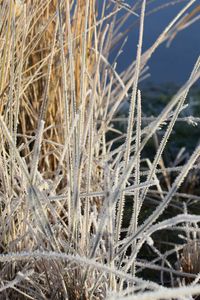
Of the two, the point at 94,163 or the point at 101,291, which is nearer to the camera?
the point at 101,291

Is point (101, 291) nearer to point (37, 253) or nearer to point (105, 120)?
point (37, 253)

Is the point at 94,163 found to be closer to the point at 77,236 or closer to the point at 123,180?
the point at 77,236

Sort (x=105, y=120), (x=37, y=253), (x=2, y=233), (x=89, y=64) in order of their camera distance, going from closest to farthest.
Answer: (x=37, y=253)
(x=2, y=233)
(x=105, y=120)
(x=89, y=64)

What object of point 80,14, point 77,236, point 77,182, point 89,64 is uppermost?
point 80,14

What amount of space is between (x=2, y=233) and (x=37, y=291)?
14 cm

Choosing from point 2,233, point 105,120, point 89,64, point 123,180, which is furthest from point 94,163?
point 123,180

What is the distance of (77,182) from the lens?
0.96 meters

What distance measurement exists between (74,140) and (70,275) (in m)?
0.22

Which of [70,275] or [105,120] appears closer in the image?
[70,275]

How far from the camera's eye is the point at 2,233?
1183 millimetres

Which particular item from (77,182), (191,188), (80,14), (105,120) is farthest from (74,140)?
(191,188)

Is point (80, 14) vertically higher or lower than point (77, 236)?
higher

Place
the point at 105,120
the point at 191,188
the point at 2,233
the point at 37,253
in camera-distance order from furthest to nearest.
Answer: the point at 191,188, the point at 105,120, the point at 2,233, the point at 37,253

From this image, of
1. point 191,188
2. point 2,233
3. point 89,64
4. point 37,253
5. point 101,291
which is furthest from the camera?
point 191,188
